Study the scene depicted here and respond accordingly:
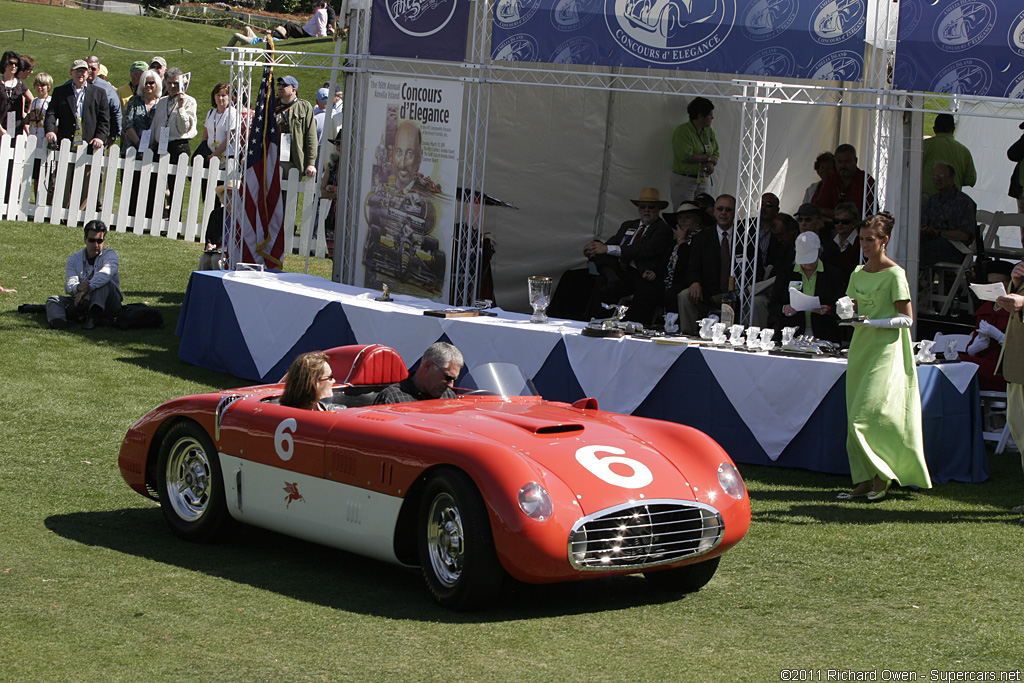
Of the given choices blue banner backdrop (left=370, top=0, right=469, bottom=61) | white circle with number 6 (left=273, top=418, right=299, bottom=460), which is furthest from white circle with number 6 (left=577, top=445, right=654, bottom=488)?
blue banner backdrop (left=370, top=0, right=469, bottom=61)

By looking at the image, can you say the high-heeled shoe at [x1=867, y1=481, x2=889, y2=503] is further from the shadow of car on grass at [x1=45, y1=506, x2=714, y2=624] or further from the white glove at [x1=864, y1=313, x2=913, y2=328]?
the shadow of car on grass at [x1=45, y1=506, x2=714, y2=624]

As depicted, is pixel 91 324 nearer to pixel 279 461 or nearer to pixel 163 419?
pixel 163 419

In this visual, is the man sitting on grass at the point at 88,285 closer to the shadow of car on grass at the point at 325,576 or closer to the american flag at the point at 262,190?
the american flag at the point at 262,190

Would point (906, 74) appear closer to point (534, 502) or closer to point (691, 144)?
point (691, 144)

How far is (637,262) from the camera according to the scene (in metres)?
12.1

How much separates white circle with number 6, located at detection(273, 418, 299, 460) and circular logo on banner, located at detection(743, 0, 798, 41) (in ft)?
20.2

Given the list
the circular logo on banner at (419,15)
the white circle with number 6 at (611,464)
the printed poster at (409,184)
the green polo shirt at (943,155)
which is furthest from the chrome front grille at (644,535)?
the green polo shirt at (943,155)

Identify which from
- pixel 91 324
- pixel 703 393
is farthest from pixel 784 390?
pixel 91 324

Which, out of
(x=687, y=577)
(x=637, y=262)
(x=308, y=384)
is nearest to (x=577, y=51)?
(x=637, y=262)

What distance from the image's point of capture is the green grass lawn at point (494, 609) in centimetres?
451

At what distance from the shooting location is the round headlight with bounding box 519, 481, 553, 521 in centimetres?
503

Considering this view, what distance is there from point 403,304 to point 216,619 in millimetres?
6005

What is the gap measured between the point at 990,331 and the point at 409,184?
5802 millimetres

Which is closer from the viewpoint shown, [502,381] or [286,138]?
[502,381]
